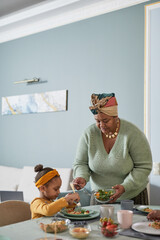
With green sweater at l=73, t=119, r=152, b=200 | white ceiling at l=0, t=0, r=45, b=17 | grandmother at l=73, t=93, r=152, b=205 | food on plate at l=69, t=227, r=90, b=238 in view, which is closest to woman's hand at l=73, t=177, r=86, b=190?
grandmother at l=73, t=93, r=152, b=205

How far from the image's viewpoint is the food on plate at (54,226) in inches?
48.3

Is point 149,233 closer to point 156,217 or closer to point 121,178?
point 156,217

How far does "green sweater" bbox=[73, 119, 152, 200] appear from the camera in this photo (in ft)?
6.51

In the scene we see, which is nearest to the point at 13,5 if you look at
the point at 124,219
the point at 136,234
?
the point at 124,219

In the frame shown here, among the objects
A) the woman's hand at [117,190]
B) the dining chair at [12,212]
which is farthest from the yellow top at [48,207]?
the woman's hand at [117,190]

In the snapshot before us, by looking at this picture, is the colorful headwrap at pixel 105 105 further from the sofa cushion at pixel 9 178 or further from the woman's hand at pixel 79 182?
the sofa cushion at pixel 9 178

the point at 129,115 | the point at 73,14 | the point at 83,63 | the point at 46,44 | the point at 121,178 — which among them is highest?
the point at 73,14

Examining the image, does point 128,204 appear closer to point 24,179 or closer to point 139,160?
point 139,160

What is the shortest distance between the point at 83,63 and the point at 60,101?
56cm

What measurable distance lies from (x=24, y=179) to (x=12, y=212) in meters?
1.97

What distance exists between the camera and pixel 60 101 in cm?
385

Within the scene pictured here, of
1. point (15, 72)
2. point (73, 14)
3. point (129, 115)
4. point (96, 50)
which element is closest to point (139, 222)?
point (129, 115)

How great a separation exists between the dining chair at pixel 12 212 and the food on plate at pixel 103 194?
1.68 feet

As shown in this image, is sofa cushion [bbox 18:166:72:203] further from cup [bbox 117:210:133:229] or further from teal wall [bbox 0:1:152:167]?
cup [bbox 117:210:133:229]
